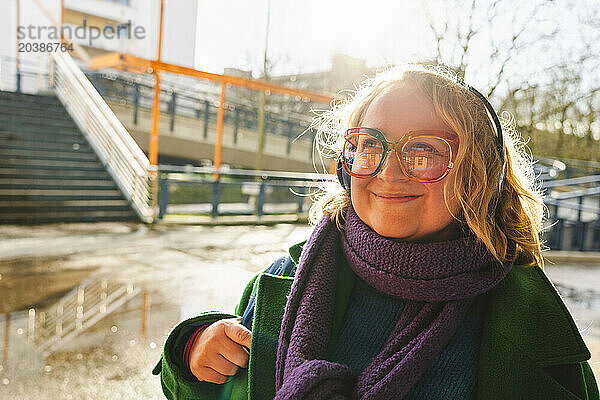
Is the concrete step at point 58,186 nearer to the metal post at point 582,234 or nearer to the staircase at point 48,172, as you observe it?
the staircase at point 48,172

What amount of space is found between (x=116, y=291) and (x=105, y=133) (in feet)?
21.6

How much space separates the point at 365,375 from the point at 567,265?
313 inches

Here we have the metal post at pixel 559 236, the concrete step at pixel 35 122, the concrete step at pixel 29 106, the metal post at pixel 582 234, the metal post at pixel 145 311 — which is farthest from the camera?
the concrete step at pixel 29 106

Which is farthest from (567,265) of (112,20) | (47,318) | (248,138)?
(112,20)

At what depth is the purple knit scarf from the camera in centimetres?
112

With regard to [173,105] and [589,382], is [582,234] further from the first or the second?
[173,105]

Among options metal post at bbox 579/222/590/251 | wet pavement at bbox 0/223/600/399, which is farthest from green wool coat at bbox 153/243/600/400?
metal post at bbox 579/222/590/251

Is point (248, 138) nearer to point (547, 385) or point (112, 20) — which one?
point (112, 20)

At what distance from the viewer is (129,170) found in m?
10.5

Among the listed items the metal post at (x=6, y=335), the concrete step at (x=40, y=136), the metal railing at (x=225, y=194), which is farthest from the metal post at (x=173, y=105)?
the metal post at (x=6, y=335)

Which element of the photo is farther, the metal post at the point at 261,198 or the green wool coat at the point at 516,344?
the metal post at the point at 261,198

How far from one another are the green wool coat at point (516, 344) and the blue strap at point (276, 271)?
4.4 inches

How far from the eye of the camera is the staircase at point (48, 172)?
9.20 m

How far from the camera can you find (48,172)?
10.4 meters
